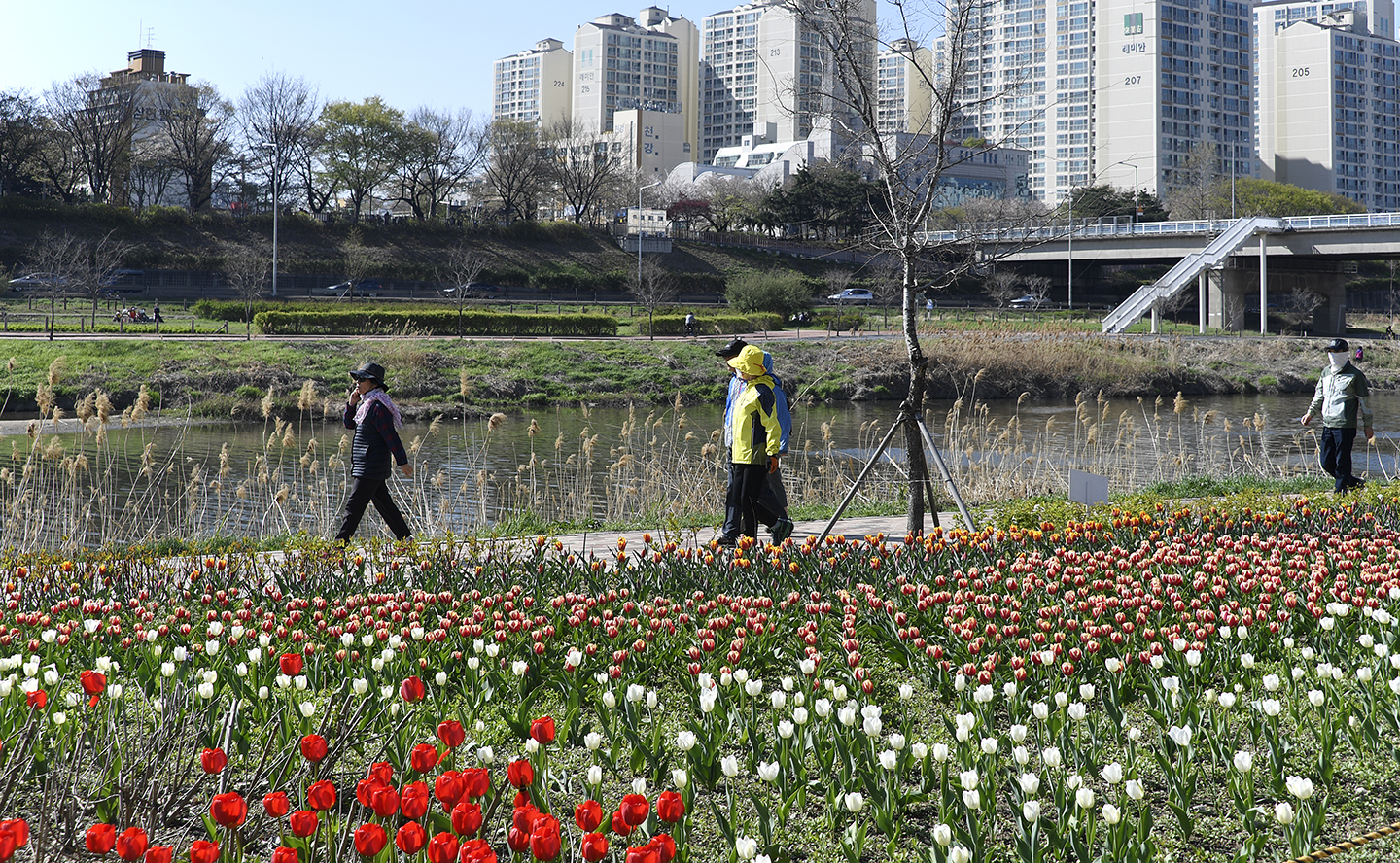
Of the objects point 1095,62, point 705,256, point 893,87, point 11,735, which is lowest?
point 11,735

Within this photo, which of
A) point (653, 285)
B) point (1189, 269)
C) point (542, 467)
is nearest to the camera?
point (542, 467)

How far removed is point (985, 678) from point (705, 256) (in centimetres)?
7578

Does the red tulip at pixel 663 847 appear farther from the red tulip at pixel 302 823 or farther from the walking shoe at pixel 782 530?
the walking shoe at pixel 782 530

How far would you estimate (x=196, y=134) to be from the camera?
70312 millimetres

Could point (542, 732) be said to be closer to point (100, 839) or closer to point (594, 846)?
point (594, 846)

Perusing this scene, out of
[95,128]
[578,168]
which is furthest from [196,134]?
[578,168]

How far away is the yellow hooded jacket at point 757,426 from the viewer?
28.6 feet

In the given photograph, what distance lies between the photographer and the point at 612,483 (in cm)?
1486

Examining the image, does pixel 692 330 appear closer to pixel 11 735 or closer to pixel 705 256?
pixel 705 256

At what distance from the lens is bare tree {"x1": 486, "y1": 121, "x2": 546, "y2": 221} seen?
79.9 meters

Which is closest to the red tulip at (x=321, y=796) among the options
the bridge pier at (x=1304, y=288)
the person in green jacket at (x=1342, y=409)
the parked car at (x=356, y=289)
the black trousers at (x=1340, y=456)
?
the person in green jacket at (x=1342, y=409)

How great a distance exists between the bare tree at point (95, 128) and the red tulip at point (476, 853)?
240ft

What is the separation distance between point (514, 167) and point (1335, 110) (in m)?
87.8

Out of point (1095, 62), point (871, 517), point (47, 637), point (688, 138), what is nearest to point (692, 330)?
point (871, 517)
